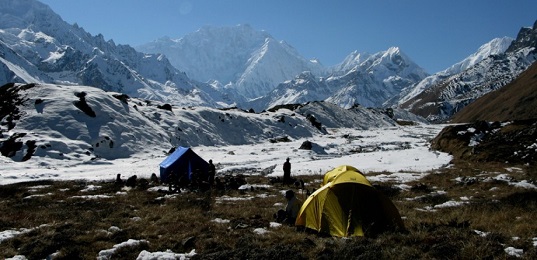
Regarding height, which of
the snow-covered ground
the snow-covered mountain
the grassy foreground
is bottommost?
the grassy foreground

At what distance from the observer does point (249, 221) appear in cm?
1566

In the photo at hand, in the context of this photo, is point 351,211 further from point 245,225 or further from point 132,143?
point 132,143

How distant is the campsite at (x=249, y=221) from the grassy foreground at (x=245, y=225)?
0.04 meters

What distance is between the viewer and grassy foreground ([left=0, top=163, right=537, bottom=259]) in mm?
11008

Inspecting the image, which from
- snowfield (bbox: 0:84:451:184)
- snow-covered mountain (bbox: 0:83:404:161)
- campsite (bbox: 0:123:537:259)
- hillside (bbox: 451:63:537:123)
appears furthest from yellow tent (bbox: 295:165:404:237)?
hillside (bbox: 451:63:537:123)

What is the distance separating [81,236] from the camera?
44.3 feet

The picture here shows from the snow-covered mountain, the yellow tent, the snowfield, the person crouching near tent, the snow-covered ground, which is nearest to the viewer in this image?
the yellow tent

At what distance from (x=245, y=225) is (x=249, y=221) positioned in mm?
705

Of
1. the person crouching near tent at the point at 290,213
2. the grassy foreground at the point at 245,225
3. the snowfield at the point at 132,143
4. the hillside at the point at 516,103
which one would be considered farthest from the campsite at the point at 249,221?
the hillside at the point at 516,103

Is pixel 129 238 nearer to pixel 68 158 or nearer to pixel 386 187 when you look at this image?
pixel 386 187

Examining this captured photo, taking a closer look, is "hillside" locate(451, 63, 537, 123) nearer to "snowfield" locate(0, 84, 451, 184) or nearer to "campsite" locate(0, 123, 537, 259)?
"snowfield" locate(0, 84, 451, 184)

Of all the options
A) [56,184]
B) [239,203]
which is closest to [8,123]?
[56,184]

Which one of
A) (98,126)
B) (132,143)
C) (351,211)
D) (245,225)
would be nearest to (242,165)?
(132,143)

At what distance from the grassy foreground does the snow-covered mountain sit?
24.2 m
